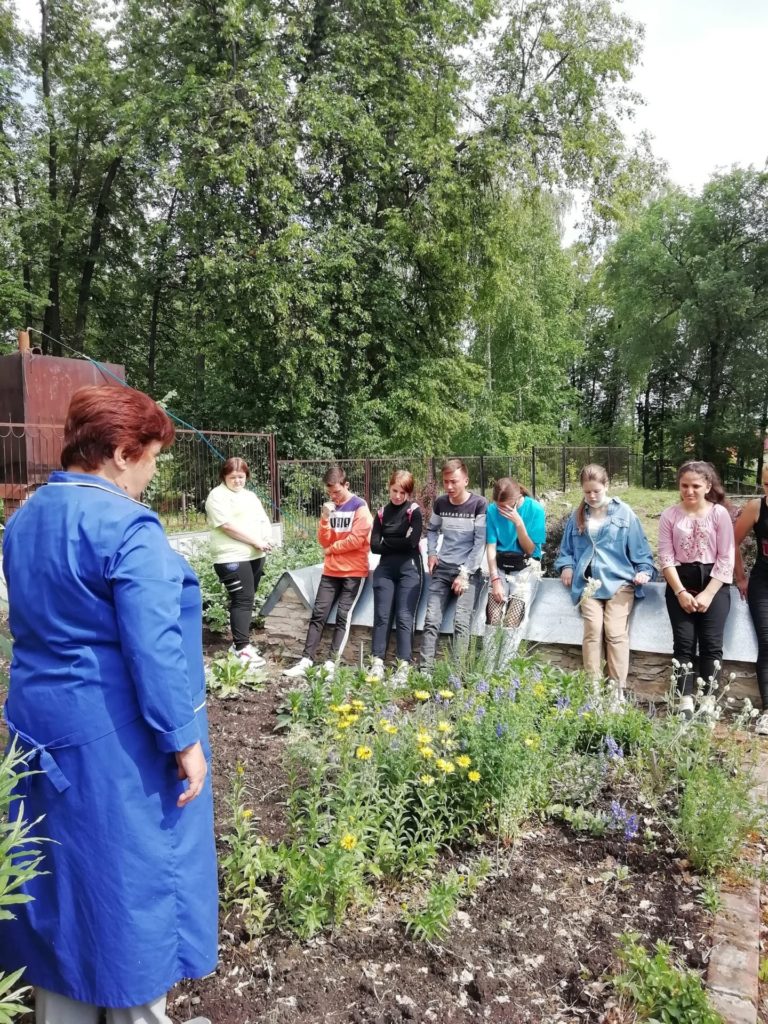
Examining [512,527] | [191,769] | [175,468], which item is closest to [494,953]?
[191,769]

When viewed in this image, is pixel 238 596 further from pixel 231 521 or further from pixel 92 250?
pixel 92 250

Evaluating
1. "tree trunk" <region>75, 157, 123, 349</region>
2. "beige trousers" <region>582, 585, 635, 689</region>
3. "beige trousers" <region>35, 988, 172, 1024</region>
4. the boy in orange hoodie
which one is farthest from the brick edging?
"tree trunk" <region>75, 157, 123, 349</region>

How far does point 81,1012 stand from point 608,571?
3.74m

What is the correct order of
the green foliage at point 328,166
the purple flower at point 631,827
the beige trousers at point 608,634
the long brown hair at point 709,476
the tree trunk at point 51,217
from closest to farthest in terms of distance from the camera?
1. the purple flower at point 631,827
2. the long brown hair at point 709,476
3. the beige trousers at point 608,634
4. the green foliage at point 328,166
5. the tree trunk at point 51,217

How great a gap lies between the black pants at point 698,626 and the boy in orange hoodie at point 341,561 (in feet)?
7.30

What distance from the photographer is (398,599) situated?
16.9 feet

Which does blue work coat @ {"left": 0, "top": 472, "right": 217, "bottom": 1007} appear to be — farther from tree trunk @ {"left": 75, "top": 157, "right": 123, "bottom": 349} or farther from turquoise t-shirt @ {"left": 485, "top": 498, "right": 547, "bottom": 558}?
tree trunk @ {"left": 75, "top": 157, "right": 123, "bottom": 349}

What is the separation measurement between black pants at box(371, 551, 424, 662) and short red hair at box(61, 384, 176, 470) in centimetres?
352

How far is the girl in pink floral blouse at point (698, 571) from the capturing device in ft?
13.8

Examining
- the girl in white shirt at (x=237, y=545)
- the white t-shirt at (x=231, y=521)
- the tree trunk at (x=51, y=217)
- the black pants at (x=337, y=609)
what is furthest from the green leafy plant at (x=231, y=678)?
the tree trunk at (x=51, y=217)

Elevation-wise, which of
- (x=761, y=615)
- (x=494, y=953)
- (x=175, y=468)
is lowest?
(x=494, y=953)

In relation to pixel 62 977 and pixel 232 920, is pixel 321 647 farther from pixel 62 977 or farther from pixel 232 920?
pixel 62 977

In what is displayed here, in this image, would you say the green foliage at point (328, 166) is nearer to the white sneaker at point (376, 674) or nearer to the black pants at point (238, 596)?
the black pants at point (238, 596)

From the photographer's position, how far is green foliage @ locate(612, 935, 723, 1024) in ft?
6.15
